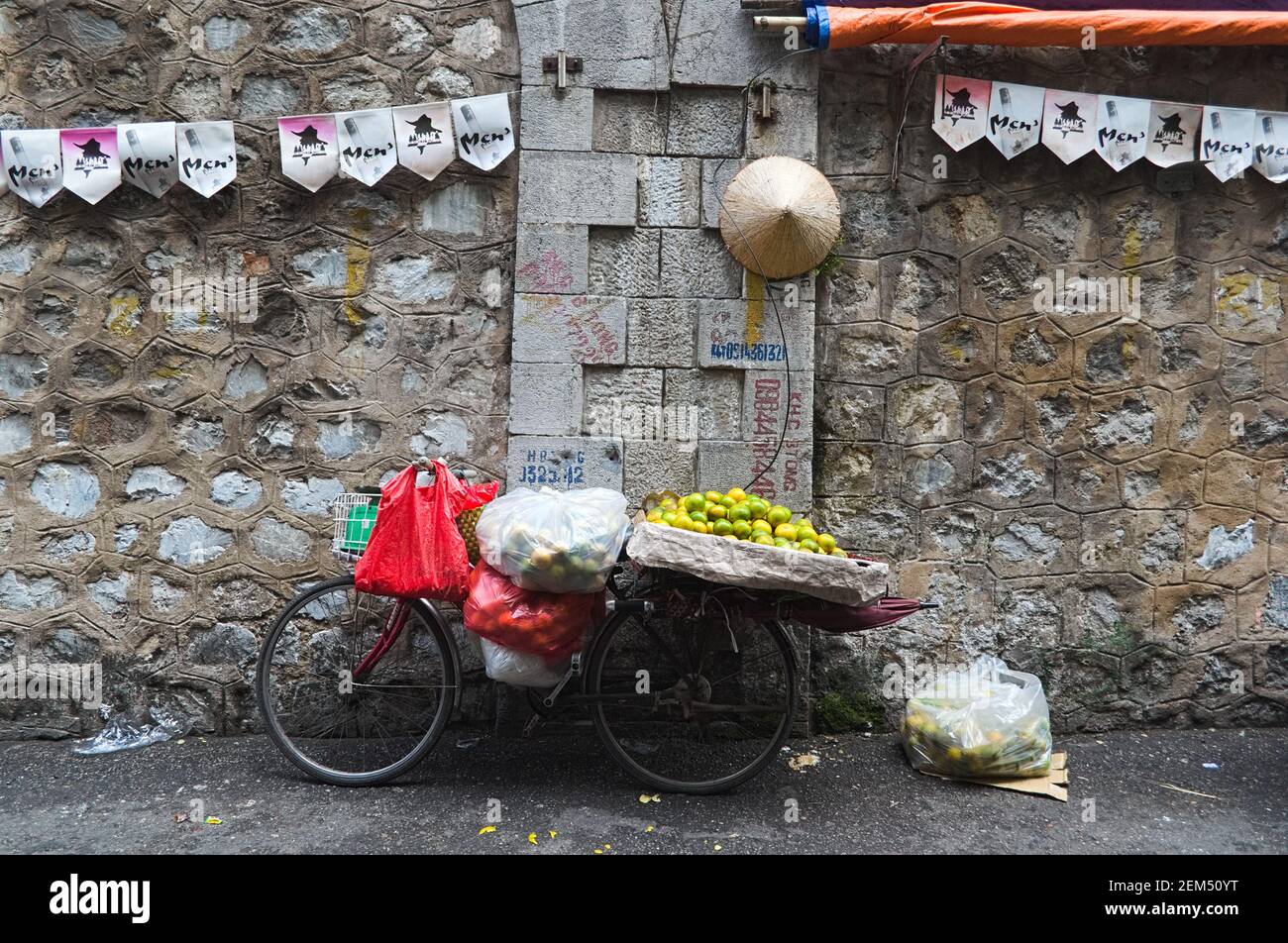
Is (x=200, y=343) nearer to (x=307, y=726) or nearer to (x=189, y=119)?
(x=189, y=119)

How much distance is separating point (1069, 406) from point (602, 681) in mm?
2491

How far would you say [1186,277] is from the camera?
420 cm

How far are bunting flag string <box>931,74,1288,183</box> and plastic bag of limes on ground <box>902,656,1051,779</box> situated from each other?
7.85ft

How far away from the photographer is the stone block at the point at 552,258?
3.95 metres

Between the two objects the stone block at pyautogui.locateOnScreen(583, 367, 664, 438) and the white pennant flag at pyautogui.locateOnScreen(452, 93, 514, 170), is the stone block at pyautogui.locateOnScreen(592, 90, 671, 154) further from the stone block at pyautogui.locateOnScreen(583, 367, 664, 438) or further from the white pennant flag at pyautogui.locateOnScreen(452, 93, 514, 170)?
the stone block at pyautogui.locateOnScreen(583, 367, 664, 438)

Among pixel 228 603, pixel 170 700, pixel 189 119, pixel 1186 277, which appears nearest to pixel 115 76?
pixel 189 119

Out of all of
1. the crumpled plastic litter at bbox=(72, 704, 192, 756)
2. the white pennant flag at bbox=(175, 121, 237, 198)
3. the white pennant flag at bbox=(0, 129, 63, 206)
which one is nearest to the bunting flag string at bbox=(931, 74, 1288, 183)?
the white pennant flag at bbox=(175, 121, 237, 198)

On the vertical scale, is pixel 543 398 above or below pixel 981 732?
above

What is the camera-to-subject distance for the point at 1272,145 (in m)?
4.12

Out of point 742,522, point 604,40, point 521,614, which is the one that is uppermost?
point 604,40

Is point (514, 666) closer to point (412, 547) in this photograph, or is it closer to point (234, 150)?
point (412, 547)

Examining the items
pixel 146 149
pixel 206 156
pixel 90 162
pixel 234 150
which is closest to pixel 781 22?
pixel 234 150

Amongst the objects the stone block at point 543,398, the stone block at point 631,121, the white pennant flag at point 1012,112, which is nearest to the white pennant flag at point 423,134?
the stone block at point 631,121

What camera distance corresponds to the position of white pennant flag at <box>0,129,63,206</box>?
3.89 meters
